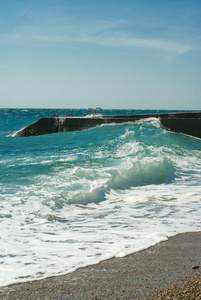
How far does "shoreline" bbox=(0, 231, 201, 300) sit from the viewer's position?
8.54ft

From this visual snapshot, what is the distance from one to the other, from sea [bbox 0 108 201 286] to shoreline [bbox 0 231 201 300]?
15 cm

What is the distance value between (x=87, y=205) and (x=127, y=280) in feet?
9.84

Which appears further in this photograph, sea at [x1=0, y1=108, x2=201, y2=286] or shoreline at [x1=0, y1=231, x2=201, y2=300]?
sea at [x1=0, y1=108, x2=201, y2=286]

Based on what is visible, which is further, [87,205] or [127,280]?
[87,205]

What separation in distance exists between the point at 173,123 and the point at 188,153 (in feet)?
13.1

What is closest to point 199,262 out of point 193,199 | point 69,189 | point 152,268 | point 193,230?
point 152,268

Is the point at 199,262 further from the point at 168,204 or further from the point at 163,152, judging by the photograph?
the point at 163,152

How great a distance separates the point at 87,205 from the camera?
19.0 feet

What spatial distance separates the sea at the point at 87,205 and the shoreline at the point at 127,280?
0.15 meters

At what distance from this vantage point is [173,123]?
16.0 meters

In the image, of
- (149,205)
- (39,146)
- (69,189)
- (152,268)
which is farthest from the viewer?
(39,146)

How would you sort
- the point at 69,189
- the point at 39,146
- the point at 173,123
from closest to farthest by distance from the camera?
1. the point at 69,189
2. the point at 39,146
3. the point at 173,123

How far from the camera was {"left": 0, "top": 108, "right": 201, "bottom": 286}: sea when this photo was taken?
354 cm

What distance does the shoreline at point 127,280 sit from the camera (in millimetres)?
2604
